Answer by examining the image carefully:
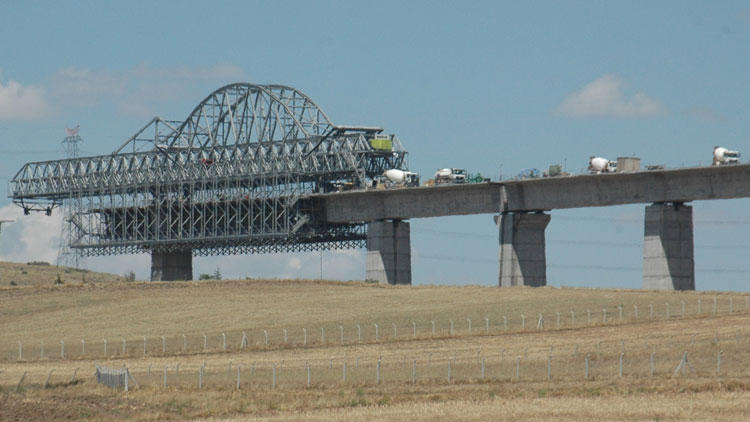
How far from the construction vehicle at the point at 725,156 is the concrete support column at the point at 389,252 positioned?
37502mm

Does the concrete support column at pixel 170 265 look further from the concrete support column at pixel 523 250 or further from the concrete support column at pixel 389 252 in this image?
the concrete support column at pixel 523 250

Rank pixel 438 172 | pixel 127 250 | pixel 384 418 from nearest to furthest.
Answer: pixel 384 418, pixel 438 172, pixel 127 250

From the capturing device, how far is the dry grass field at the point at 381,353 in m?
52.2

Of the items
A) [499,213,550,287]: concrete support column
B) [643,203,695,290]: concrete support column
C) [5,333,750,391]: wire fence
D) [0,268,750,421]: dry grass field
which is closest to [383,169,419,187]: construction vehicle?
[499,213,550,287]: concrete support column

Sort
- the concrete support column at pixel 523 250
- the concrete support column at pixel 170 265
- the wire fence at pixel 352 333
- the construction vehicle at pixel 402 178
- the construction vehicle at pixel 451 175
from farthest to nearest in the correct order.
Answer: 1. the concrete support column at pixel 170 265
2. the construction vehicle at pixel 402 178
3. the construction vehicle at pixel 451 175
4. the concrete support column at pixel 523 250
5. the wire fence at pixel 352 333

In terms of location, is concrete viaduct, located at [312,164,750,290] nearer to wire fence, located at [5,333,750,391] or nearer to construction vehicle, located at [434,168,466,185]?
construction vehicle, located at [434,168,466,185]

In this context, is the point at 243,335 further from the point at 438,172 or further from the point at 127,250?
the point at 127,250

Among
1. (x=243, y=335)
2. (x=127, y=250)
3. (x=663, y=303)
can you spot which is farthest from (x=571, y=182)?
(x=127, y=250)

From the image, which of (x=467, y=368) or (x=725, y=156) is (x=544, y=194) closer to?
(x=725, y=156)

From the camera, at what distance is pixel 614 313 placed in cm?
8962

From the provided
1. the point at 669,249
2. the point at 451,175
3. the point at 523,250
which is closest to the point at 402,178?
the point at 451,175

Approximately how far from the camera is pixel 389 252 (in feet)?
457

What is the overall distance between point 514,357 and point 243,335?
71.2 ft

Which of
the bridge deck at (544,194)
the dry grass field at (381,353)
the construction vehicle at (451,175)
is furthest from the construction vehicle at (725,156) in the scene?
the construction vehicle at (451,175)
